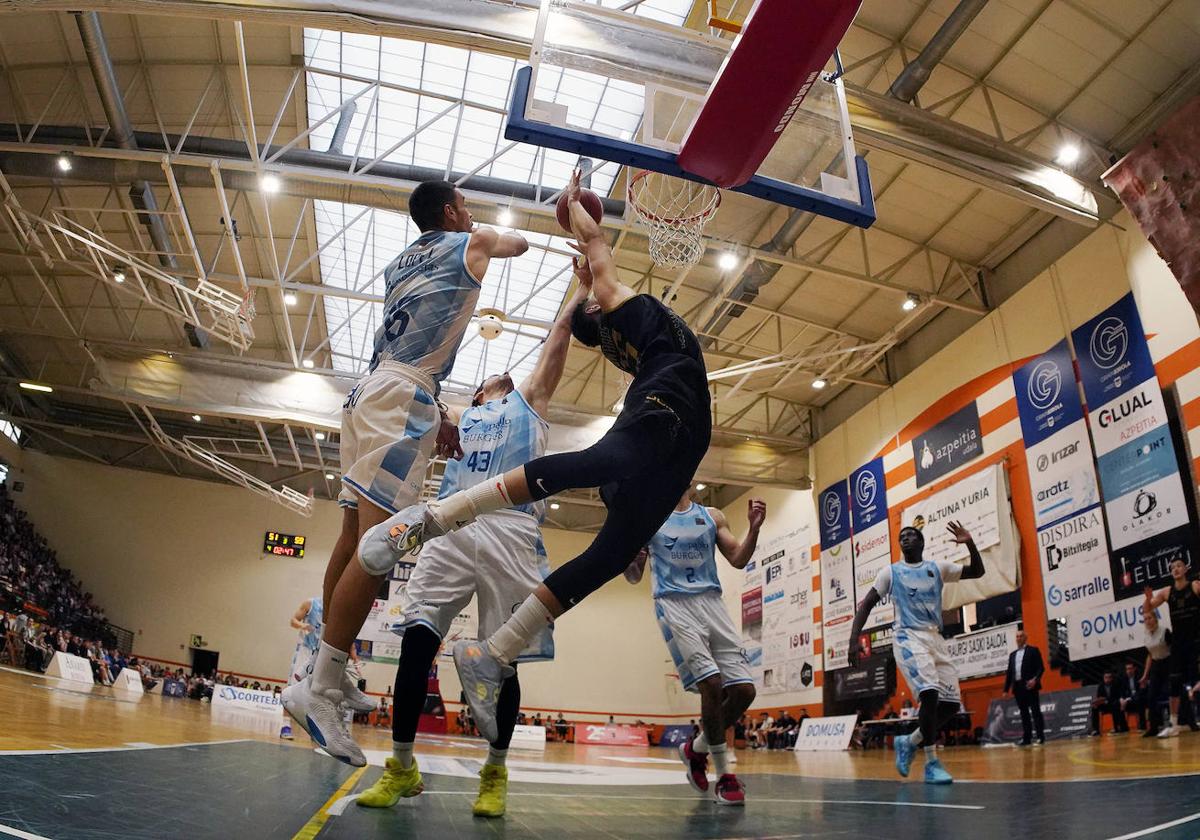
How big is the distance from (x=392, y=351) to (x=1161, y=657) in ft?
38.0

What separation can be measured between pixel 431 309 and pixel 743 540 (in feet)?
8.44

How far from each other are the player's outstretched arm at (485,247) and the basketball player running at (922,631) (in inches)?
151

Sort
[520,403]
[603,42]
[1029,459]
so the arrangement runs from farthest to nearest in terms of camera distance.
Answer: [1029,459] < [603,42] < [520,403]

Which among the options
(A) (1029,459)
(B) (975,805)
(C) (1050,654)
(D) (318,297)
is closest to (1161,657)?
(C) (1050,654)

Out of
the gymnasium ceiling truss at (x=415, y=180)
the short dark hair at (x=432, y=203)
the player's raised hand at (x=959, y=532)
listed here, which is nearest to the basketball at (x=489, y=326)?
the gymnasium ceiling truss at (x=415, y=180)

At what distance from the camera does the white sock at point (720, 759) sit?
410 centimetres

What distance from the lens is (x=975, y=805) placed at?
3.20m

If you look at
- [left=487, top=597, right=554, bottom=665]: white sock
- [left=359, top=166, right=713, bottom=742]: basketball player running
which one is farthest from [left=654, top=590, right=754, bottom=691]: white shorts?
[left=487, top=597, right=554, bottom=665]: white sock

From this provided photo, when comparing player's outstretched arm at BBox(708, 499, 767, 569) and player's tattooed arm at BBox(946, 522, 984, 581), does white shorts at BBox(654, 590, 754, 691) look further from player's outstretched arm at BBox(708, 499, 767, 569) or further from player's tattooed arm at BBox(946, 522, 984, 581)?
player's tattooed arm at BBox(946, 522, 984, 581)

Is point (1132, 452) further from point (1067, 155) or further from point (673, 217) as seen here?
point (673, 217)

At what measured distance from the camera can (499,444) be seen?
12.2 ft

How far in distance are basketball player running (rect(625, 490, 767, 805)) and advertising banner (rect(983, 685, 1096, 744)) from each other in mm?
9488

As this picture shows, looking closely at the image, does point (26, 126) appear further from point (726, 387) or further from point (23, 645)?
point (726, 387)

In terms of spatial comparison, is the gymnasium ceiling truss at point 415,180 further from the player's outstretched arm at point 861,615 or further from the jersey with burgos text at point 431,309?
the player's outstretched arm at point 861,615
